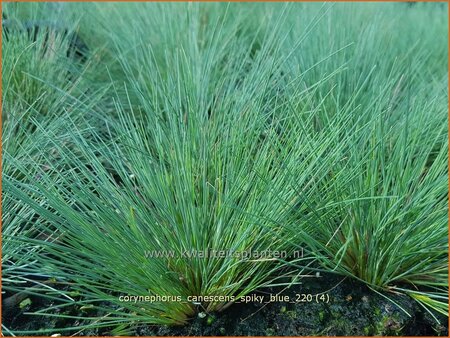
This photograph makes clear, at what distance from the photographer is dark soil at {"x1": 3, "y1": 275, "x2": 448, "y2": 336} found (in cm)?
101

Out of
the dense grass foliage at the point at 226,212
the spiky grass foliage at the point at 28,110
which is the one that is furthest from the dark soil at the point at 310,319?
the spiky grass foliage at the point at 28,110

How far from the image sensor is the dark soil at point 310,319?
1007 mm

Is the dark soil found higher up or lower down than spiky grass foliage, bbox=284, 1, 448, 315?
lower down

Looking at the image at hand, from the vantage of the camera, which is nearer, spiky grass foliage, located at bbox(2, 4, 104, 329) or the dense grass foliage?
the dense grass foliage

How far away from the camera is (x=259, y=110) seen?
110 centimetres

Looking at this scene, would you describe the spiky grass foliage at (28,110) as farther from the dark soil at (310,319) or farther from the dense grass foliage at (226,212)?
the dark soil at (310,319)

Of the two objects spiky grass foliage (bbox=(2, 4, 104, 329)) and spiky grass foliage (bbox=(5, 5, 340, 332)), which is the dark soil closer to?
spiky grass foliage (bbox=(5, 5, 340, 332))

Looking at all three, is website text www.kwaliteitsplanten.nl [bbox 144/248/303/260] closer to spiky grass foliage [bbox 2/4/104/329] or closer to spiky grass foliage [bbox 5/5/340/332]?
spiky grass foliage [bbox 5/5/340/332]

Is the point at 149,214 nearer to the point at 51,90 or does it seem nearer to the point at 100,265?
the point at 100,265

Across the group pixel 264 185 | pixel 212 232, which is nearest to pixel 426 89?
pixel 264 185

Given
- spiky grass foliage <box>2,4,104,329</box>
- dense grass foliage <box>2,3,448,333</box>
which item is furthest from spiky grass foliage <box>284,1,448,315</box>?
spiky grass foliage <box>2,4,104,329</box>

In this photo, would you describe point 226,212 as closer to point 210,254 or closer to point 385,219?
point 210,254

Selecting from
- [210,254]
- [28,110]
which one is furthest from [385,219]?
[28,110]

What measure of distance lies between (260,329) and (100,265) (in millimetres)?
351
